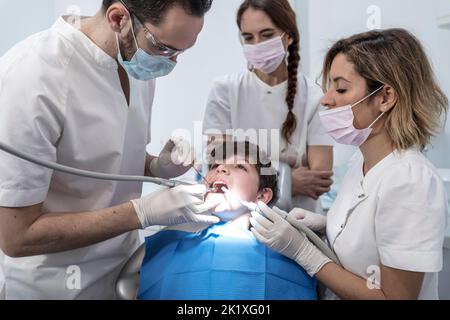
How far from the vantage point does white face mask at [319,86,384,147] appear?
1.13 metres

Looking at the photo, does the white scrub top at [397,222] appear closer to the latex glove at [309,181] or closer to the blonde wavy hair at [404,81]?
the blonde wavy hair at [404,81]

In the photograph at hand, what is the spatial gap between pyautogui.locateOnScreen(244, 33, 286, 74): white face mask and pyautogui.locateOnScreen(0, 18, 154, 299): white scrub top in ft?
1.44

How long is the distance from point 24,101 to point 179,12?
0.41 metres

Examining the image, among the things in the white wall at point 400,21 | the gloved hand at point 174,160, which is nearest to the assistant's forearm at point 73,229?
the gloved hand at point 174,160

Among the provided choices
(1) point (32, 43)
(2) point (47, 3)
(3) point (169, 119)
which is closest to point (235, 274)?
(3) point (169, 119)

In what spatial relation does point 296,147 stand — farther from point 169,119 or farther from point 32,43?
point 32,43

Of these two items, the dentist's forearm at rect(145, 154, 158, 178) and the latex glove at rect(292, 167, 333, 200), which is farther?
the latex glove at rect(292, 167, 333, 200)

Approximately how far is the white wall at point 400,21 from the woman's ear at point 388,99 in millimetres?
447

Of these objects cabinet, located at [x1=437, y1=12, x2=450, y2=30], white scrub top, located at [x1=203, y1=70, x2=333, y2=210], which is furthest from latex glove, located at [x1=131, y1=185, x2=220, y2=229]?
cabinet, located at [x1=437, y1=12, x2=450, y2=30]

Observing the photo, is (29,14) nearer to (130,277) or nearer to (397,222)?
(130,277)

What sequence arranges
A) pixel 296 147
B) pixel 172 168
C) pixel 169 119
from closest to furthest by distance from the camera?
pixel 172 168 < pixel 169 119 < pixel 296 147

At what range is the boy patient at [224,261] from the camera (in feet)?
3.74

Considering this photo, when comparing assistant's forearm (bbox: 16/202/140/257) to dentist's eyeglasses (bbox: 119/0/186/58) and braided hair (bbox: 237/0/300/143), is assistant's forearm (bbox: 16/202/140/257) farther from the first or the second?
braided hair (bbox: 237/0/300/143)

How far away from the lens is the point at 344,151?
1700 mm
